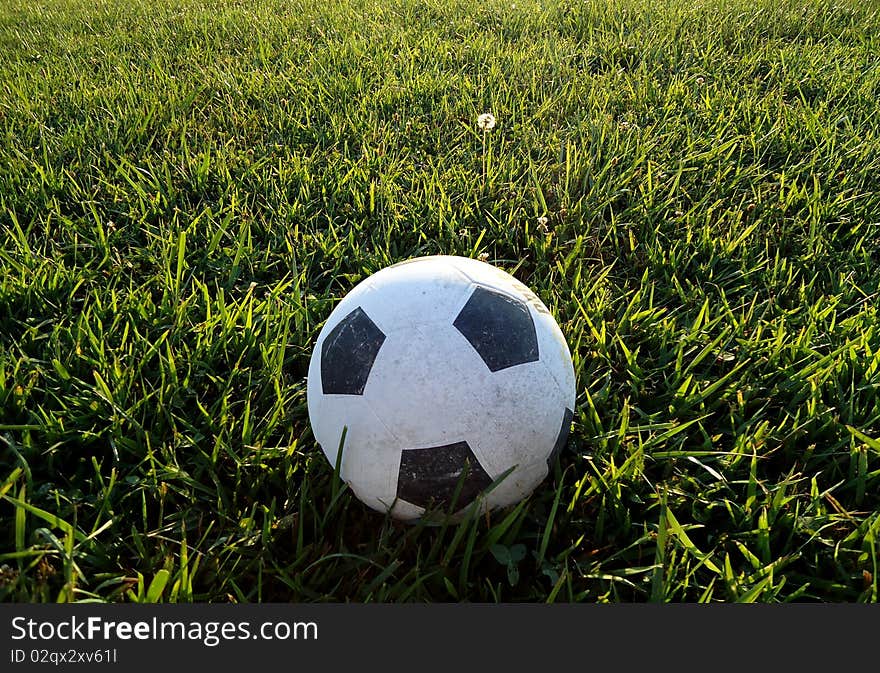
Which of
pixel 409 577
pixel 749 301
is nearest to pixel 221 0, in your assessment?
pixel 749 301

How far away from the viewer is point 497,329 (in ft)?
5.27

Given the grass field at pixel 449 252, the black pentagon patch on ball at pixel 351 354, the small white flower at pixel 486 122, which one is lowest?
the grass field at pixel 449 252

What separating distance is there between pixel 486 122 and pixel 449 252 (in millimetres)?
1283

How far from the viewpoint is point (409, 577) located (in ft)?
5.31

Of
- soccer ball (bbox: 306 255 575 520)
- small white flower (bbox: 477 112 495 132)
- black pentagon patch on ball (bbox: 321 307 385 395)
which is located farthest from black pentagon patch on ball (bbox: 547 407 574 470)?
small white flower (bbox: 477 112 495 132)

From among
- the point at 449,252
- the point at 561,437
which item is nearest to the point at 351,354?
the point at 561,437

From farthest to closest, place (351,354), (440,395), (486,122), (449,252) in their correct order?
(486,122) < (449,252) < (351,354) < (440,395)

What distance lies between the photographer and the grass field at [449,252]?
1657 mm

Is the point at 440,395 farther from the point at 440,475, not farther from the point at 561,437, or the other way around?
the point at 561,437

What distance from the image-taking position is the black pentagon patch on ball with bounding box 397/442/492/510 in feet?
5.08

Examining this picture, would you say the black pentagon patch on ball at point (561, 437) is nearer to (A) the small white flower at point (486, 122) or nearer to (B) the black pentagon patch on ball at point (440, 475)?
(B) the black pentagon patch on ball at point (440, 475)

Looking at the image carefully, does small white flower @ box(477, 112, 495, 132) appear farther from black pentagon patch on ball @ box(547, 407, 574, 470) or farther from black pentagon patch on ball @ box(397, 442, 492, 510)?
black pentagon patch on ball @ box(397, 442, 492, 510)

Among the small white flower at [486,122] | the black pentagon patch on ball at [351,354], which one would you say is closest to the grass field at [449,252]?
the small white flower at [486,122]

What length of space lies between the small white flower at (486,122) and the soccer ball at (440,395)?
2161 mm
